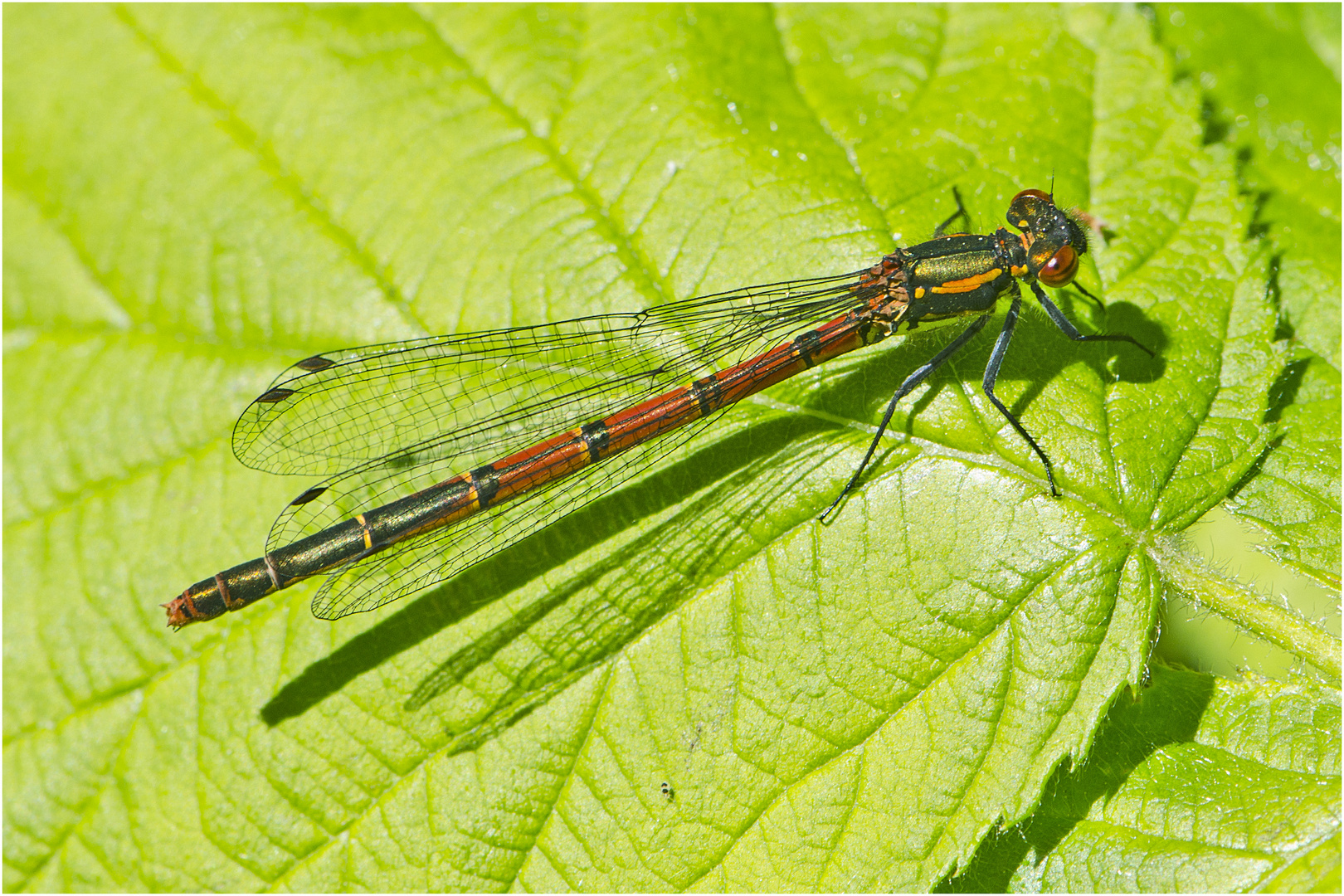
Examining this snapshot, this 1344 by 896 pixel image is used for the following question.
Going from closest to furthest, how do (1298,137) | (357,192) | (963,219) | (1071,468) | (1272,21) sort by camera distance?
(1071,468)
(963,219)
(357,192)
(1298,137)
(1272,21)

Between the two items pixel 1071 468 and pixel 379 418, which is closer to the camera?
pixel 1071 468

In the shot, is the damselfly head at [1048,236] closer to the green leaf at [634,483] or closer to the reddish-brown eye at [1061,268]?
the reddish-brown eye at [1061,268]

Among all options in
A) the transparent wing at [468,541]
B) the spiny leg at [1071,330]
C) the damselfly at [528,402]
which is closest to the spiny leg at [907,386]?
the damselfly at [528,402]

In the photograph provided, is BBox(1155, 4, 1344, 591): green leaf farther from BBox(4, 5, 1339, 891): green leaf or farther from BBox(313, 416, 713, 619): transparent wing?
BBox(313, 416, 713, 619): transparent wing

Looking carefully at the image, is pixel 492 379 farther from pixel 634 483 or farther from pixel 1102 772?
pixel 1102 772

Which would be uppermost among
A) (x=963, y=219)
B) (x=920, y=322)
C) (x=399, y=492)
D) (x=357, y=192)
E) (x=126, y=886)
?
(x=357, y=192)

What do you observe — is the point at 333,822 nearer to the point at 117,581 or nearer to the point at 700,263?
the point at 117,581

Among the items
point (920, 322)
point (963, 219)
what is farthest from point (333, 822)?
point (963, 219)
